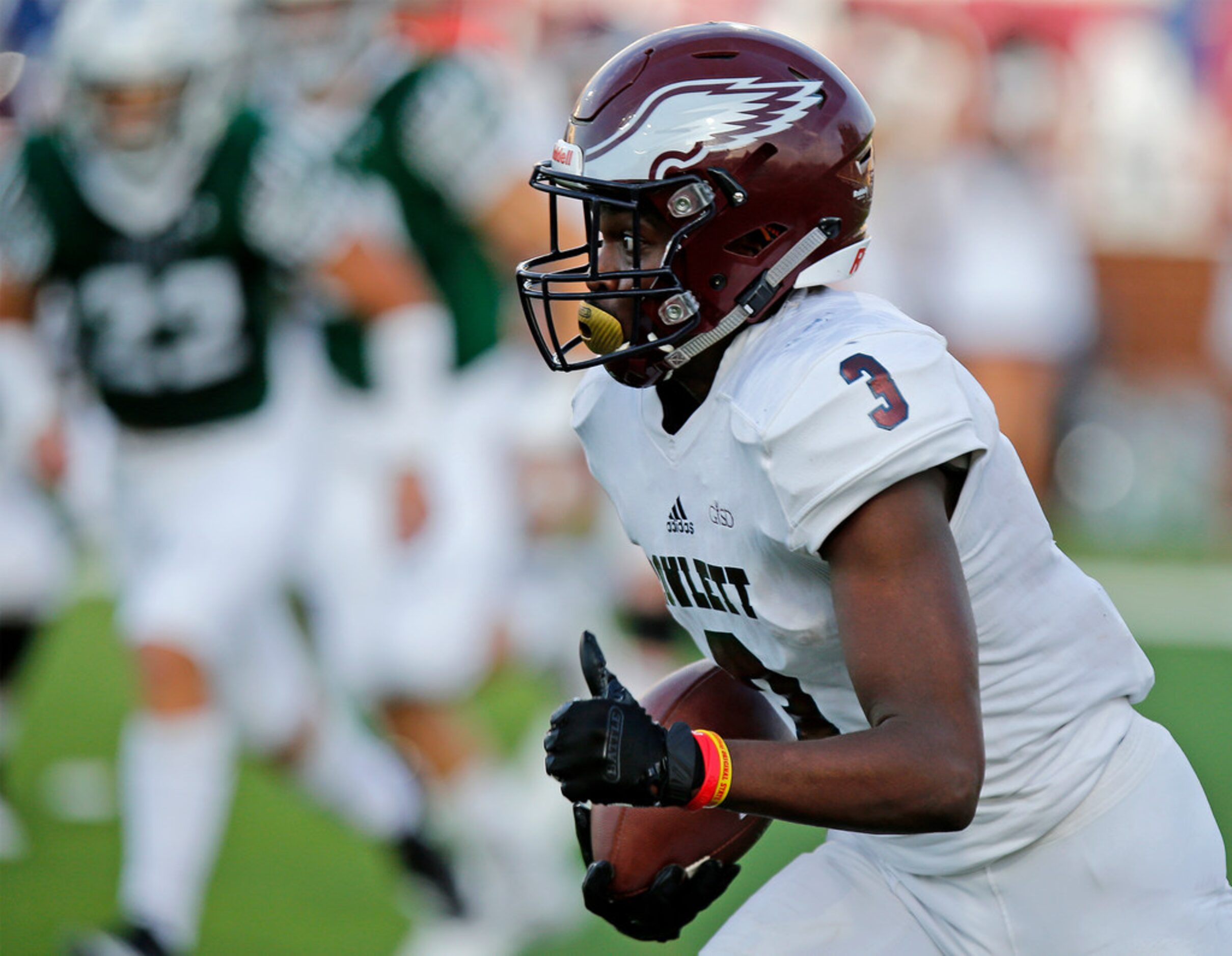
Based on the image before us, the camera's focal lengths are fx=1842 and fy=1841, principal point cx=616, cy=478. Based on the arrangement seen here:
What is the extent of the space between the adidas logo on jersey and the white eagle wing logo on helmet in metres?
0.39

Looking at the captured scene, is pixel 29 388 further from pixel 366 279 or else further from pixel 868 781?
pixel 868 781

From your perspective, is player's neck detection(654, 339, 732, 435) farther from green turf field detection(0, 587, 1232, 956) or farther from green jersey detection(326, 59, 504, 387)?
green jersey detection(326, 59, 504, 387)

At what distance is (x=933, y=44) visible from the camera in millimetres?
10672

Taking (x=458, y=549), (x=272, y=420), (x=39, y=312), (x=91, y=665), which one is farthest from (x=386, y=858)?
(x=91, y=665)

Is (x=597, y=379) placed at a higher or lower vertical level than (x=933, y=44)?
higher

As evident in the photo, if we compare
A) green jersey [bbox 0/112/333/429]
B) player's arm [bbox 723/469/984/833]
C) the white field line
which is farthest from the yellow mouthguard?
the white field line

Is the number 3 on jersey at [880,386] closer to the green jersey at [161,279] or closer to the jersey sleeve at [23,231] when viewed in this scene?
the green jersey at [161,279]

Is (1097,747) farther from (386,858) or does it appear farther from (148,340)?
(386,858)

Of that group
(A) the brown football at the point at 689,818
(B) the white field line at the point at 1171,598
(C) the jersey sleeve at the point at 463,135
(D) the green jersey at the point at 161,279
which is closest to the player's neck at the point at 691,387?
(A) the brown football at the point at 689,818

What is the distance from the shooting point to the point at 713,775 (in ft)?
6.04

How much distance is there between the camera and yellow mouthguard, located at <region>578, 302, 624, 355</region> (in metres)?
2.20

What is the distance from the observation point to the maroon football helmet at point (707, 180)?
2125 millimetres

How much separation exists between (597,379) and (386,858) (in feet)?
9.52

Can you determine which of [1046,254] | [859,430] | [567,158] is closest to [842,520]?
[859,430]
